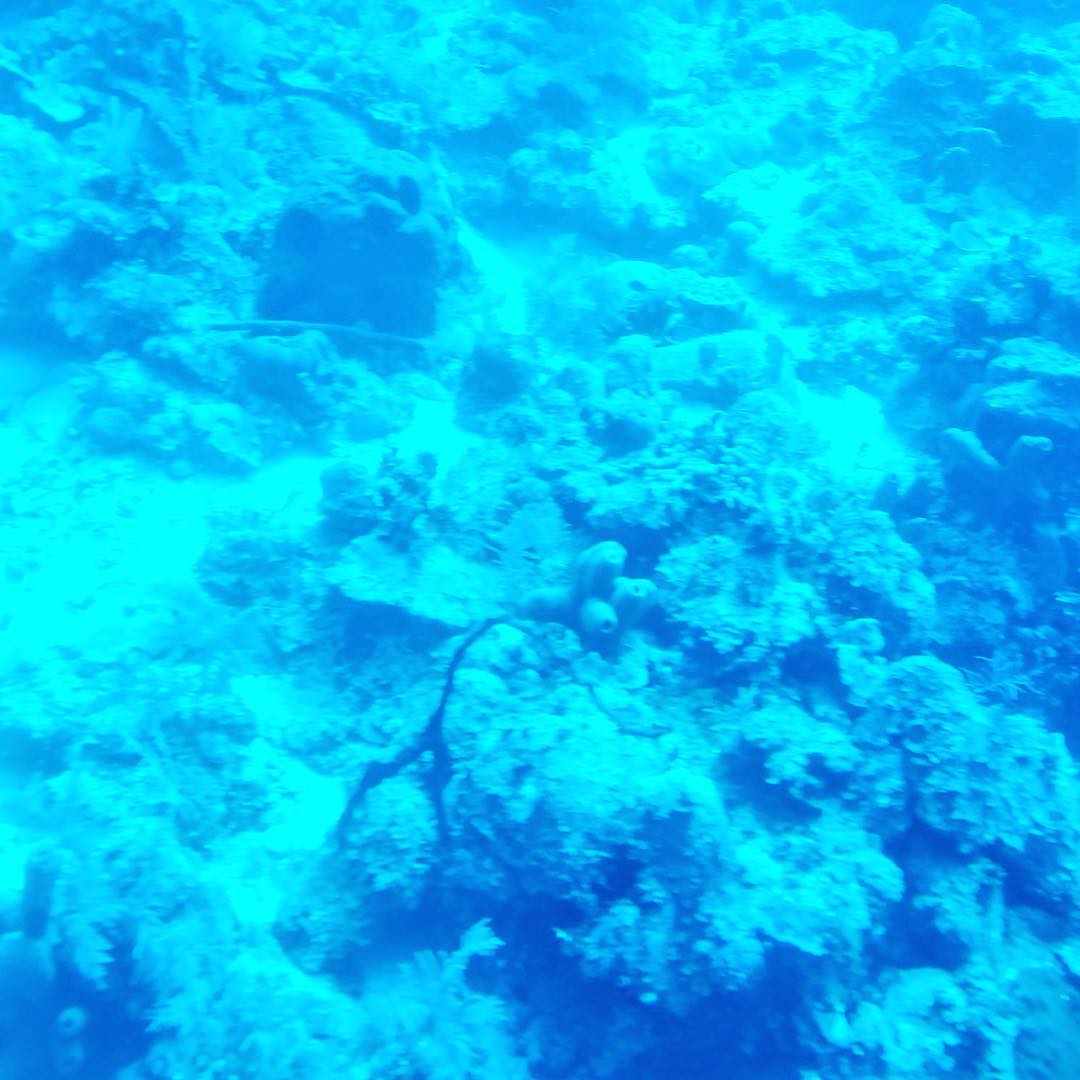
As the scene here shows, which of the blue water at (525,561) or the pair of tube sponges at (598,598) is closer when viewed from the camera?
the blue water at (525,561)

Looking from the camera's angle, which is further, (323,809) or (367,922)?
(323,809)

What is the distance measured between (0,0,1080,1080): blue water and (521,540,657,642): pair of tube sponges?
0.03 meters

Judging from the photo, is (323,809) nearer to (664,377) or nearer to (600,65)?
(664,377)

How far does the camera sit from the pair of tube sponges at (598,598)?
493cm

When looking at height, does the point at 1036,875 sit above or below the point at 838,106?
below

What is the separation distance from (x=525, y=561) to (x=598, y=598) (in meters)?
0.68

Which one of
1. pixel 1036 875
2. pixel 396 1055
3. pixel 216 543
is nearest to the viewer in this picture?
pixel 396 1055

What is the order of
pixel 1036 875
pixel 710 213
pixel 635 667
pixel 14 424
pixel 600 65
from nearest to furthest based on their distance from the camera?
pixel 1036 875 < pixel 635 667 < pixel 14 424 < pixel 710 213 < pixel 600 65

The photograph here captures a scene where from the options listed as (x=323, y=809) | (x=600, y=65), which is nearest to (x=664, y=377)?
(x=323, y=809)

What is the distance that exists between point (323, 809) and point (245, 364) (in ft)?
12.2

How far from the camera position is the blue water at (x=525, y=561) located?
3.86m

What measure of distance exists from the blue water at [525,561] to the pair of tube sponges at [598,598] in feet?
0.09

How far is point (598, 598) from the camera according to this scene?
505 centimetres

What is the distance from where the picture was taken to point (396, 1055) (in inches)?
149
